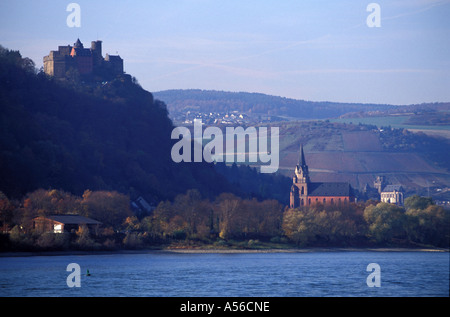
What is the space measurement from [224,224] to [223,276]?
44836 mm

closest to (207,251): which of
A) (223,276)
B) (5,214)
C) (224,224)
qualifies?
(224,224)

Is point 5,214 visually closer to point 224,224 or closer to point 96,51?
point 224,224

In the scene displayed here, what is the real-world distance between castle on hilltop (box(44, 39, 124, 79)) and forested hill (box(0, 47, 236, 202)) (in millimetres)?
3365

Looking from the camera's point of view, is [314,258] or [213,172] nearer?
[314,258]

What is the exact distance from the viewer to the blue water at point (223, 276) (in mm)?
67188

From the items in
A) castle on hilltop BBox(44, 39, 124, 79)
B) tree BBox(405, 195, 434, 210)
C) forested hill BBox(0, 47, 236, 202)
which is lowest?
tree BBox(405, 195, 434, 210)

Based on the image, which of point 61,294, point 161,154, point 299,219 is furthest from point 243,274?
point 161,154

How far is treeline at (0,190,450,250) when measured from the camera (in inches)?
4473

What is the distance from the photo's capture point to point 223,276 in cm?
7981

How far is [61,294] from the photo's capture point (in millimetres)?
65562

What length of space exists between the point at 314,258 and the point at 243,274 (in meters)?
26.4

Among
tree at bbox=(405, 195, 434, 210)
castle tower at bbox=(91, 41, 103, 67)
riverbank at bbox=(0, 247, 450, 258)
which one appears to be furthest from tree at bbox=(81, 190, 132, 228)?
castle tower at bbox=(91, 41, 103, 67)

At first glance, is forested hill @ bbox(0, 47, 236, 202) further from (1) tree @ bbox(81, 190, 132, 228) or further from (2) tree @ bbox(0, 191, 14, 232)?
(2) tree @ bbox(0, 191, 14, 232)
